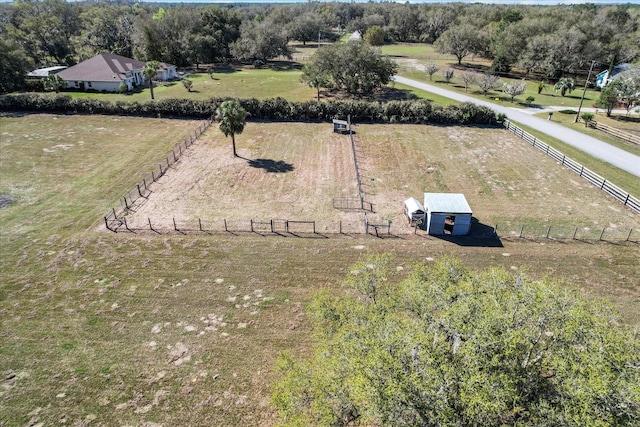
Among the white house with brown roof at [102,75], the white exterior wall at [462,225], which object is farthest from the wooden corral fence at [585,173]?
the white house with brown roof at [102,75]

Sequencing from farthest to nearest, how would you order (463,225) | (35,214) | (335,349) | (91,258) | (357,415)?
1. (35,214)
2. (463,225)
3. (91,258)
4. (335,349)
5. (357,415)

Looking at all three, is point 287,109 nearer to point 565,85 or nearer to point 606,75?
point 565,85

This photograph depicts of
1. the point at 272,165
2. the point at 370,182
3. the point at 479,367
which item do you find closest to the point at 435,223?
the point at 370,182

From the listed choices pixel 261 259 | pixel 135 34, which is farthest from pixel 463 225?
pixel 135 34

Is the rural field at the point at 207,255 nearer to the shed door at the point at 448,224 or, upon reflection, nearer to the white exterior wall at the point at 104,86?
the shed door at the point at 448,224

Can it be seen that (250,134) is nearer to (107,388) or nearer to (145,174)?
(145,174)

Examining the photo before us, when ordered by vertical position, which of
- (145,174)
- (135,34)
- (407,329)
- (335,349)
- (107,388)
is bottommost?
(107,388)
